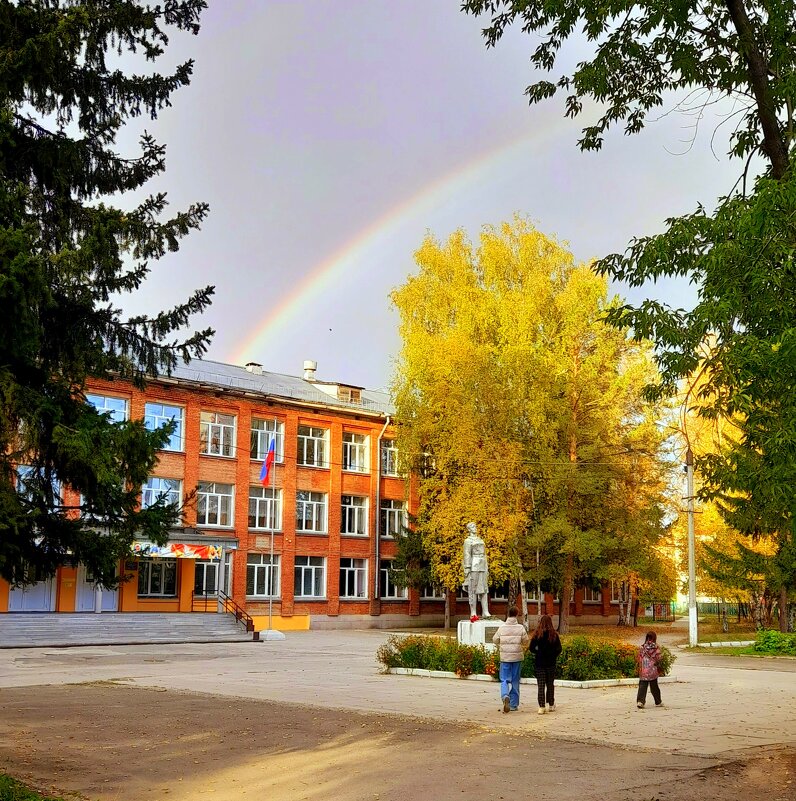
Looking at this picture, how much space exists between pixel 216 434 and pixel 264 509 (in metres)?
4.57

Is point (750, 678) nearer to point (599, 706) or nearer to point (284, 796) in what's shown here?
point (599, 706)

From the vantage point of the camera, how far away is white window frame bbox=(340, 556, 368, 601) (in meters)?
51.0

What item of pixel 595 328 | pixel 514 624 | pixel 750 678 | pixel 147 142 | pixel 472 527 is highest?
pixel 595 328

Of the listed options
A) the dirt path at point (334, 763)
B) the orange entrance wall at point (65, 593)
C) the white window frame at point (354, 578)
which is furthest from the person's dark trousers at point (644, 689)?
the white window frame at point (354, 578)

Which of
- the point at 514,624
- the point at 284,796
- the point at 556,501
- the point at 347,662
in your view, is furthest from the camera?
the point at 556,501

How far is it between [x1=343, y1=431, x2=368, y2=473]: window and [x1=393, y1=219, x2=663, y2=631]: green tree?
9.68 m

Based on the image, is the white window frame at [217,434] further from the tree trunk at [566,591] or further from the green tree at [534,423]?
the tree trunk at [566,591]

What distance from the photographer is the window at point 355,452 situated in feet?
172

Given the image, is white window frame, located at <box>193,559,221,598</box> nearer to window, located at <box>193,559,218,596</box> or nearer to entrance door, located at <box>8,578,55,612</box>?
window, located at <box>193,559,218,596</box>

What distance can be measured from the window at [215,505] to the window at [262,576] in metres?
2.35

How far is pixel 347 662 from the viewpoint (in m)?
27.7

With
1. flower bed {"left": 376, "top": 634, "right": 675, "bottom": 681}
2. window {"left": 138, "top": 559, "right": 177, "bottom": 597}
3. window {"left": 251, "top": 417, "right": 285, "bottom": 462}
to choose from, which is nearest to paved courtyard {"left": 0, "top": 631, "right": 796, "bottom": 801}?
flower bed {"left": 376, "top": 634, "right": 675, "bottom": 681}

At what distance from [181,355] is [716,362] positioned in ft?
21.5

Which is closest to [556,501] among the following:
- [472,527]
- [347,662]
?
[472,527]
